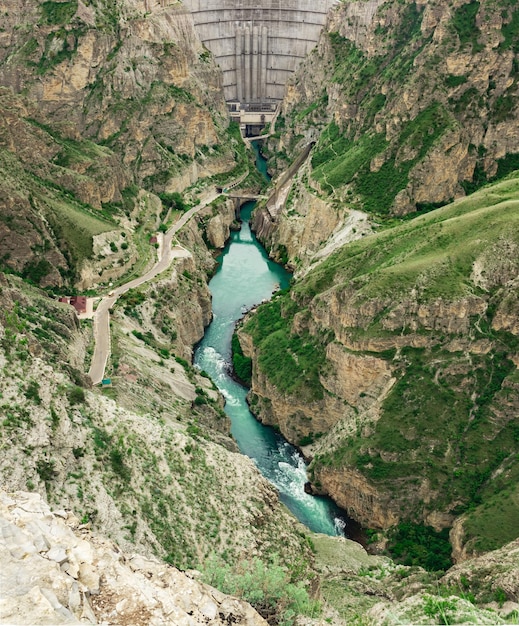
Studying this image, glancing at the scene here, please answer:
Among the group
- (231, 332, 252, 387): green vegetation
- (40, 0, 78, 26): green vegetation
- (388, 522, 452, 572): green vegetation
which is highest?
(40, 0, 78, 26): green vegetation

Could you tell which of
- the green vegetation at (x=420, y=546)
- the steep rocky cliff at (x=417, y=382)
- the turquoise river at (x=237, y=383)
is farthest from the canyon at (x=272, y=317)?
the turquoise river at (x=237, y=383)

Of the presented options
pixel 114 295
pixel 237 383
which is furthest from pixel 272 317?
pixel 114 295

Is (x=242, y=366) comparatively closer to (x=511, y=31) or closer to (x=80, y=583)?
(x=511, y=31)

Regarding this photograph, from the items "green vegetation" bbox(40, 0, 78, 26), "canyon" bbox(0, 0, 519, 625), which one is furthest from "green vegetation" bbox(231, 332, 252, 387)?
"green vegetation" bbox(40, 0, 78, 26)

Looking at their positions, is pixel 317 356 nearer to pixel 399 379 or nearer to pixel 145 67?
pixel 399 379

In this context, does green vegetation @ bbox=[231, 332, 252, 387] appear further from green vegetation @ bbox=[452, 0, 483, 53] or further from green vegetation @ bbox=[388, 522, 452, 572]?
green vegetation @ bbox=[452, 0, 483, 53]

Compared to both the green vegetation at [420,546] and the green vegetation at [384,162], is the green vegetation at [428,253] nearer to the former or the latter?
the green vegetation at [384,162]

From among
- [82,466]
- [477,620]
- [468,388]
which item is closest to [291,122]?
[468,388]
